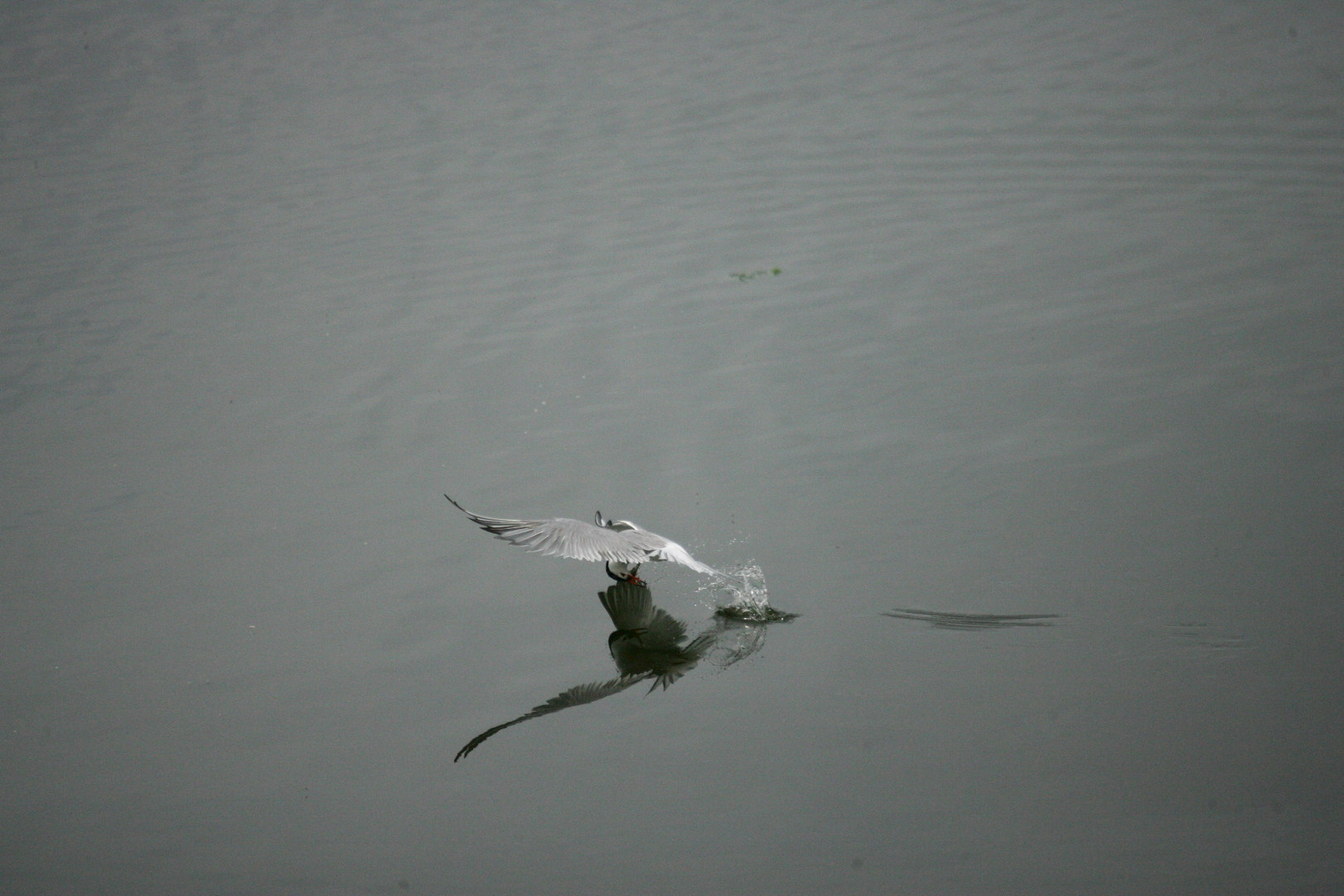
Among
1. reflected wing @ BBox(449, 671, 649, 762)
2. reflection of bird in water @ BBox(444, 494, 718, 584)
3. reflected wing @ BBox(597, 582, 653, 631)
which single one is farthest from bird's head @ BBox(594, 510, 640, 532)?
reflected wing @ BBox(449, 671, 649, 762)

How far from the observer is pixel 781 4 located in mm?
19891

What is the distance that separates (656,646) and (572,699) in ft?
1.71

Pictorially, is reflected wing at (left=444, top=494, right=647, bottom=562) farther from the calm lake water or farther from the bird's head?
the calm lake water

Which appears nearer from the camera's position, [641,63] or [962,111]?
[962,111]

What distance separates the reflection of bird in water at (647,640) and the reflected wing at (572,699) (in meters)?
0.08

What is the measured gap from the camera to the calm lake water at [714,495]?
495 centimetres

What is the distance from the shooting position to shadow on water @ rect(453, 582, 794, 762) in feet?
18.6

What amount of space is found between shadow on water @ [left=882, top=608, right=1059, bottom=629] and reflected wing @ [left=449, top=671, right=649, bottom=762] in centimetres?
134

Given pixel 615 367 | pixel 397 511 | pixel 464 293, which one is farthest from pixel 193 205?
pixel 397 511

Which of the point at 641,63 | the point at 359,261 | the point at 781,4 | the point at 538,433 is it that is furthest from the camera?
the point at 781,4

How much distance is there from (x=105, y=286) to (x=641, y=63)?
29.2ft

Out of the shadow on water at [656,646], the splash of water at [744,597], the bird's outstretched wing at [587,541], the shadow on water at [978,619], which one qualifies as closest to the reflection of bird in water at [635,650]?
the shadow on water at [656,646]

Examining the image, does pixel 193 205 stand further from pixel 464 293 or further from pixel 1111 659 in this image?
pixel 1111 659

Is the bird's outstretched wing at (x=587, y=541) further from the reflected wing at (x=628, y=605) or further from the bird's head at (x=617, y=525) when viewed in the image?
the reflected wing at (x=628, y=605)
